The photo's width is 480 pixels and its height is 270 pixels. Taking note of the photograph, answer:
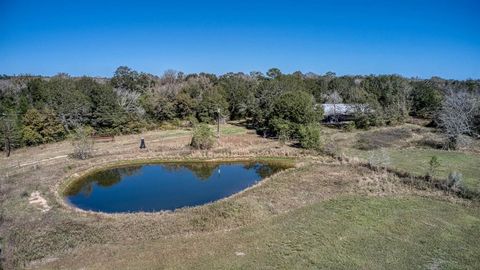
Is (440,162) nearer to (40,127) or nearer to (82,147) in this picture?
(82,147)

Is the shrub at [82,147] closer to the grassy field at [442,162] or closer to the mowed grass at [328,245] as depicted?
the mowed grass at [328,245]

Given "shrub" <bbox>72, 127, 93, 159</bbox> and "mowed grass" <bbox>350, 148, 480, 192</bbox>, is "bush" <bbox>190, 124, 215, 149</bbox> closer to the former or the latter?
"shrub" <bbox>72, 127, 93, 159</bbox>

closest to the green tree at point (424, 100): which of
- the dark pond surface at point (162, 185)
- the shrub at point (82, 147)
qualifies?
the dark pond surface at point (162, 185)

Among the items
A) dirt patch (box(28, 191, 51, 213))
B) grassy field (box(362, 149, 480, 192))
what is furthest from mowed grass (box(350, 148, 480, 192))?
dirt patch (box(28, 191, 51, 213))

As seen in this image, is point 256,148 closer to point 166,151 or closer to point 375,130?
point 166,151

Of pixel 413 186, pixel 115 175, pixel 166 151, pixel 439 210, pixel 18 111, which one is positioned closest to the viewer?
pixel 439 210

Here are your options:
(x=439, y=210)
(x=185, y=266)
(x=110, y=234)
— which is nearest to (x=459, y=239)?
(x=439, y=210)
